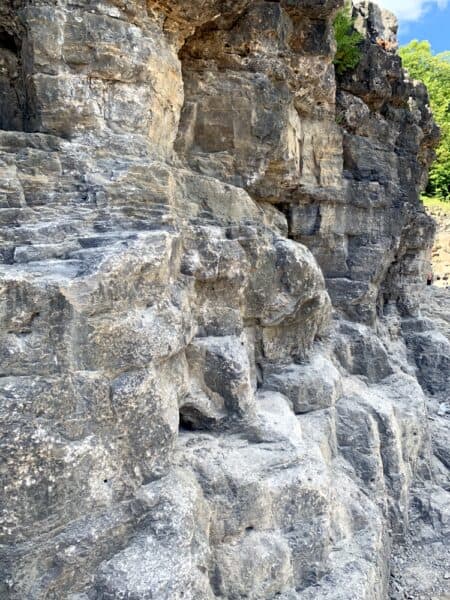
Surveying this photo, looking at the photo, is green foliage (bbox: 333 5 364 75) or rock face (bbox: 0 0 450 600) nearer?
rock face (bbox: 0 0 450 600)

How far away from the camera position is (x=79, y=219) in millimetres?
4789

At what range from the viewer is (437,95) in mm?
26016

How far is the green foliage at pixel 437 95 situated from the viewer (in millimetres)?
26031

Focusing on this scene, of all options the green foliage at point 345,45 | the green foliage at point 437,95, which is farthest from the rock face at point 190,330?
the green foliage at point 437,95

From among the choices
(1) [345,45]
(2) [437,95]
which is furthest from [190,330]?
(2) [437,95]

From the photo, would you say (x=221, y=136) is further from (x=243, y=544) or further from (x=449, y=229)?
(x=449, y=229)

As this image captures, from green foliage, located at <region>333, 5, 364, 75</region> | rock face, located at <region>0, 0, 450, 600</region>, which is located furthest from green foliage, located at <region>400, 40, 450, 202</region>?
rock face, located at <region>0, 0, 450, 600</region>

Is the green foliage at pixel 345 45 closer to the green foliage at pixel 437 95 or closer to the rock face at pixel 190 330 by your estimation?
the rock face at pixel 190 330

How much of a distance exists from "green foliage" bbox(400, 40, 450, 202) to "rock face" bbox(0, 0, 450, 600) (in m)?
18.7

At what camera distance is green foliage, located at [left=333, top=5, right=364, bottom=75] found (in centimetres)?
992

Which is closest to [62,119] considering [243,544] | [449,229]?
[243,544]

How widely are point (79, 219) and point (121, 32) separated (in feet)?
7.39

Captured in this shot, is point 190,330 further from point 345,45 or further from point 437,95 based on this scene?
point 437,95

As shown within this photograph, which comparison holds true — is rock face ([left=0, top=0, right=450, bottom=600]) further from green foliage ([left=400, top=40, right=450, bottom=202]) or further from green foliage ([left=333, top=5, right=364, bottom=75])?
green foliage ([left=400, top=40, right=450, bottom=202])
